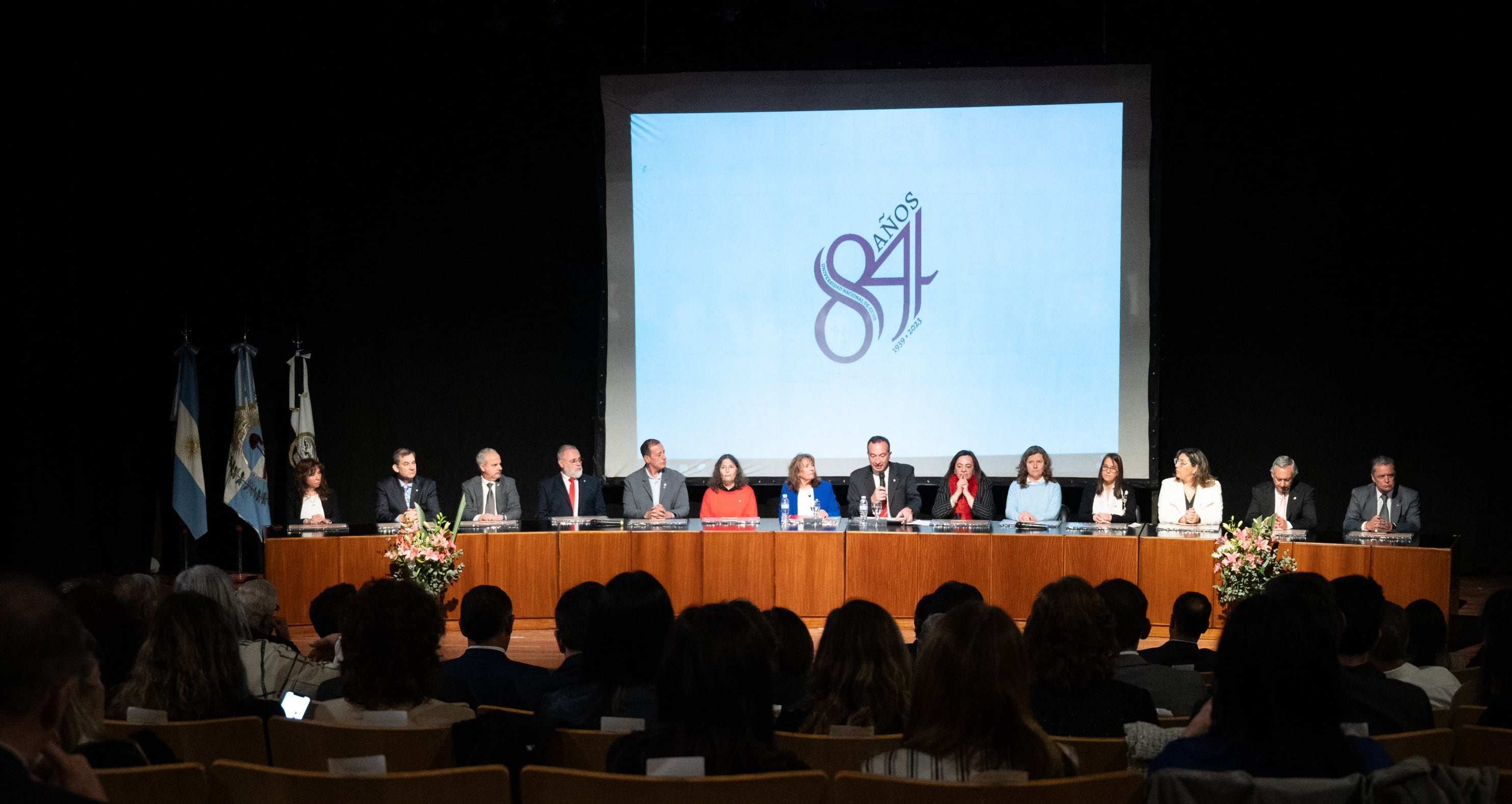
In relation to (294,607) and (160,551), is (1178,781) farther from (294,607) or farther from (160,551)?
(160,551)

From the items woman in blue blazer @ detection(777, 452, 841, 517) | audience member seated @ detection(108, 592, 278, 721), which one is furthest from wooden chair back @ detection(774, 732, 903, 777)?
woman in blue blazer @ detection(777, 452, 841, 517)

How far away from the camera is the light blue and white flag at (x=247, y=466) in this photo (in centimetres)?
884

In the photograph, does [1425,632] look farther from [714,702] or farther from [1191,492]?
[1191,492]

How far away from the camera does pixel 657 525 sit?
767 cm

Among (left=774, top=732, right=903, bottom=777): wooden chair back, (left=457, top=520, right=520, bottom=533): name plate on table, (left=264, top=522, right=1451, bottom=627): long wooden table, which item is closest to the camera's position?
(left=774, top=732, right=903, bottom=777): wooden chair back

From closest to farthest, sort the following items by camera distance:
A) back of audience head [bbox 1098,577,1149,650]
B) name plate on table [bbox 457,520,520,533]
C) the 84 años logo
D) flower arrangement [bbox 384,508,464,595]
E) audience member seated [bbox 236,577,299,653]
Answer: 1. back of audience head [bbox 1098,577,1149,650]
2. audience member seated [bbox 236,577,299,653]
3. flower arrangement [bbox 384,508,464,595]
4. name plate on table [bbox 457,520,520,533]
5. the 84 años logo

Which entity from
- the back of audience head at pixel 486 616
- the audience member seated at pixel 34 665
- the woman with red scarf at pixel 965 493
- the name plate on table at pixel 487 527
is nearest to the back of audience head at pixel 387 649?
the back of audience head at pixel 486 616

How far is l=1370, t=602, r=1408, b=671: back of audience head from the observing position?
3.66 meters

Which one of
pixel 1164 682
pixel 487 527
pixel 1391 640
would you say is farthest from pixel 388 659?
pixel 487 527

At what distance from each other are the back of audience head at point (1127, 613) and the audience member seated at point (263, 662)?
2.35m

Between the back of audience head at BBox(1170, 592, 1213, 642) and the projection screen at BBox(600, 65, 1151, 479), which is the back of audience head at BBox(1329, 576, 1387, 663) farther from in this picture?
the projection screen at BBox(600, 65, 1151, 479)

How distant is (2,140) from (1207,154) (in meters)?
7.94

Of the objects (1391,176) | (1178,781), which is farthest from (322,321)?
(1178,781)

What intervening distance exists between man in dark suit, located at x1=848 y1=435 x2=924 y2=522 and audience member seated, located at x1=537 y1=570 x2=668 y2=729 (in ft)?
17.4
